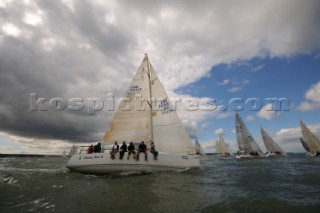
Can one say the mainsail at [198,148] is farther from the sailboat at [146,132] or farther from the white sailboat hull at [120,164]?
the white sailboat hull at [120,164]

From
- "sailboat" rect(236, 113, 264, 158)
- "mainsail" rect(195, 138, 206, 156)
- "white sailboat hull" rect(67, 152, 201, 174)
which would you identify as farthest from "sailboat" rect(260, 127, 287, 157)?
"white sailboat hull" rect(67, 152, 201, 174)

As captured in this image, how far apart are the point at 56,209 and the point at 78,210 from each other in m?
0.83

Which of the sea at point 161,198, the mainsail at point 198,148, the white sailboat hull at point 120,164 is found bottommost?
the sea at point 161,198

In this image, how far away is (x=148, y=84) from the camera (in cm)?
2162

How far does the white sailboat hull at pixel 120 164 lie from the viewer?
695 inches

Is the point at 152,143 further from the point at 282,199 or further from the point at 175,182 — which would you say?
the point at 282,199

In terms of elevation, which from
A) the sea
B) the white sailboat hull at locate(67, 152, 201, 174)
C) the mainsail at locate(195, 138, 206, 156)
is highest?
the mainsail at locate(195, 138, 206, 156)

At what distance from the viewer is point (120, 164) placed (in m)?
17.6

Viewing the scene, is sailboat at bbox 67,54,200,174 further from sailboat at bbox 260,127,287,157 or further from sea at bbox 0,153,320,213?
sailboat at bbox 260,127,287,157

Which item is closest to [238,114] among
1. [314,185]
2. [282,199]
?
→ [314,185]

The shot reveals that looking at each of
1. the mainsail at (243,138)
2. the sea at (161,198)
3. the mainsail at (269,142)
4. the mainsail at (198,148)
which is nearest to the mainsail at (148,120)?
the sea at (161,198)

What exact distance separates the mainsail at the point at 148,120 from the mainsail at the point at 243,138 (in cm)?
4593

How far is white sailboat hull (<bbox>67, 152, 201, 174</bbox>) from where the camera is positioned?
17641 millimetres

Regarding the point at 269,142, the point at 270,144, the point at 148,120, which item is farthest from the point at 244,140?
the point at 148,120
